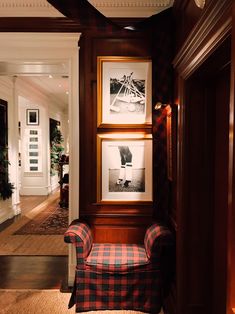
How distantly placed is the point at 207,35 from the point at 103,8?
1734 mm

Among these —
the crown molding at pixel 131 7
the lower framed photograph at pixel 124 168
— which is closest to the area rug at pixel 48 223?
the lower framed photograph at pixel 124 168

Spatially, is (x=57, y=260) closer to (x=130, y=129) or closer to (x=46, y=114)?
(x=130, y=129)

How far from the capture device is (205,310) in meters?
2.27

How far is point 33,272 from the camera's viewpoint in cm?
338

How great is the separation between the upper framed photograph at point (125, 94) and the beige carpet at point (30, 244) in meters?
2.19

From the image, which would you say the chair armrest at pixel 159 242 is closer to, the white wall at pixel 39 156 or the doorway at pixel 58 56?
the doorway at pixel 58 56

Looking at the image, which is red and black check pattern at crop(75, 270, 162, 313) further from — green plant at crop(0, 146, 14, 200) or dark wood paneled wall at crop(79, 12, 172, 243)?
green plant at crop(0, 146, 14, 200)

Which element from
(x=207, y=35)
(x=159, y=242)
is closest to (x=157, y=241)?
(x=159, y=242)

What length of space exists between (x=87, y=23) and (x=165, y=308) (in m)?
2.51

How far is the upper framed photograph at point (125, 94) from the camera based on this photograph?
9.84ft

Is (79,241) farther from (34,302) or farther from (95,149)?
(95,149)

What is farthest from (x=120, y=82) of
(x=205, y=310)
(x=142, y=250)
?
(x=205, y=310)

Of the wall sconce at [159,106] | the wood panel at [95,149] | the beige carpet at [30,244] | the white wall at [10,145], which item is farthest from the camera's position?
the white wall at [10,145]

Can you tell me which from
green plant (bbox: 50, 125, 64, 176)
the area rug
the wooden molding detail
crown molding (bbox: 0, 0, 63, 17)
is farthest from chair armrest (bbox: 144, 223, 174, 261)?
green plant (bbox: 50, 125, 64, 176)
